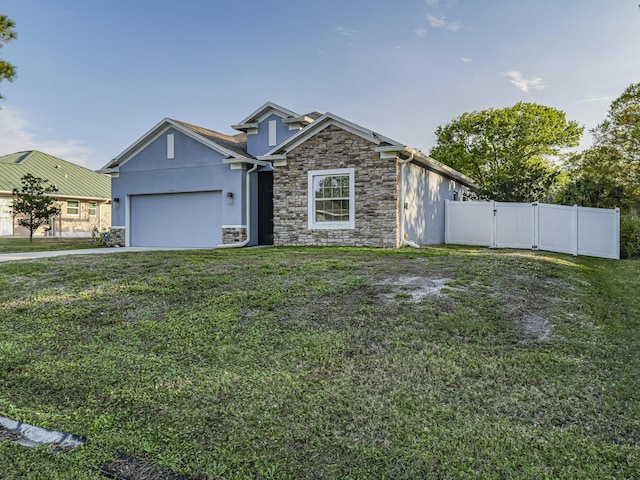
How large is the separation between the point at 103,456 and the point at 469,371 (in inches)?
104

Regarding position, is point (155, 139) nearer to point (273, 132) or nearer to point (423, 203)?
point (273, 132)

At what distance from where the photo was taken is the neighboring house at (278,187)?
12.3 m

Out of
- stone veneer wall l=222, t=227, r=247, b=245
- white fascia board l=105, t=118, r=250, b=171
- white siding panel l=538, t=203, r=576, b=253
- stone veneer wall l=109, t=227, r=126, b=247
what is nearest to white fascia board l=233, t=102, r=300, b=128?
white fascia board l=105, t=118, r=250, b=171

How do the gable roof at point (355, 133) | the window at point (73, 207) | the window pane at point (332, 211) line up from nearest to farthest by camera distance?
1. the gable roof at point (355, 133)
2. the window pane at point (332, 211)
3. the window at point (73, 207)

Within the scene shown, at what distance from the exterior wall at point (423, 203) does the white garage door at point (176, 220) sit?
625 centimetres

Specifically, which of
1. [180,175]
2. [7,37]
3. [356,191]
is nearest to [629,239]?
[356,191]

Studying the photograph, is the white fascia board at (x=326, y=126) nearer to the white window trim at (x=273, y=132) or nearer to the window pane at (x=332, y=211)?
the window pane at (x=332, y=211)

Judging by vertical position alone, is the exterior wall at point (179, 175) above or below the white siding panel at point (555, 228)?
above

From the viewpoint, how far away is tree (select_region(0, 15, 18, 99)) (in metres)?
9.45

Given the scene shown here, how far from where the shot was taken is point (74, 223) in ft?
85.5

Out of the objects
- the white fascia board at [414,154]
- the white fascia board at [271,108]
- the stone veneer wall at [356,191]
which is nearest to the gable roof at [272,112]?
the white fascia board at [271,108]

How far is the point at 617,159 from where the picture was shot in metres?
18.9

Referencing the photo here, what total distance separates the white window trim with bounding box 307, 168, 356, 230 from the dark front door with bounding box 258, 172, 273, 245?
225 centimetres

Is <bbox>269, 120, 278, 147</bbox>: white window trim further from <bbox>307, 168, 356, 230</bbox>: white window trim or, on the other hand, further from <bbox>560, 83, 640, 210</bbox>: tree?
<bbox>560, 83, 640, 210</bbox>: tree
